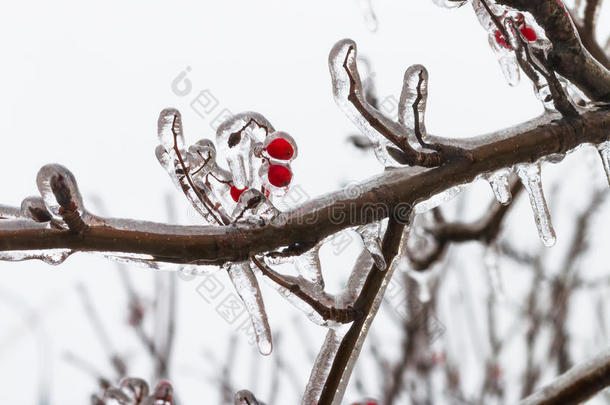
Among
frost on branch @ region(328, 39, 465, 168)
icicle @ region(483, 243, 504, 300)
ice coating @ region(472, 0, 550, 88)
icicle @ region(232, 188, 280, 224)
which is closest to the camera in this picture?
icicle @ region(232, 188, 280, 224)

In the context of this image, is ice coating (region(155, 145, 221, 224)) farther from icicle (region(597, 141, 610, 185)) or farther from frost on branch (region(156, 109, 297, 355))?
icicle (region(597, 141, 610, 185))

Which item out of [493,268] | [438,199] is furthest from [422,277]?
[438,199]

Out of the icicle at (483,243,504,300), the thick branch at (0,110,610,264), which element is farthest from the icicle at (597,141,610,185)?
the icicle at (483,243,504,300)

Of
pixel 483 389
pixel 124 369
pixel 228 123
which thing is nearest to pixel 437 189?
pixel 228 123

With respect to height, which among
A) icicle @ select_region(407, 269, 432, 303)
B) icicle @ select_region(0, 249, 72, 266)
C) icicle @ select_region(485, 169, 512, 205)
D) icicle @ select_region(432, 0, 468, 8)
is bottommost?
icicle @ select_region(407, 269, 432, 303)

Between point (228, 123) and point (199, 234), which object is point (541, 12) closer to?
point (228, 123)

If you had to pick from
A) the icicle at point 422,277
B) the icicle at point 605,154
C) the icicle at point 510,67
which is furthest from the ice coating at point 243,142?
the icicle at point 422,277

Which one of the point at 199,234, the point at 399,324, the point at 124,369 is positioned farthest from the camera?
the point at 399,324

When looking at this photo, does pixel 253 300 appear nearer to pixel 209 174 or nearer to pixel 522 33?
pixel 209 174
